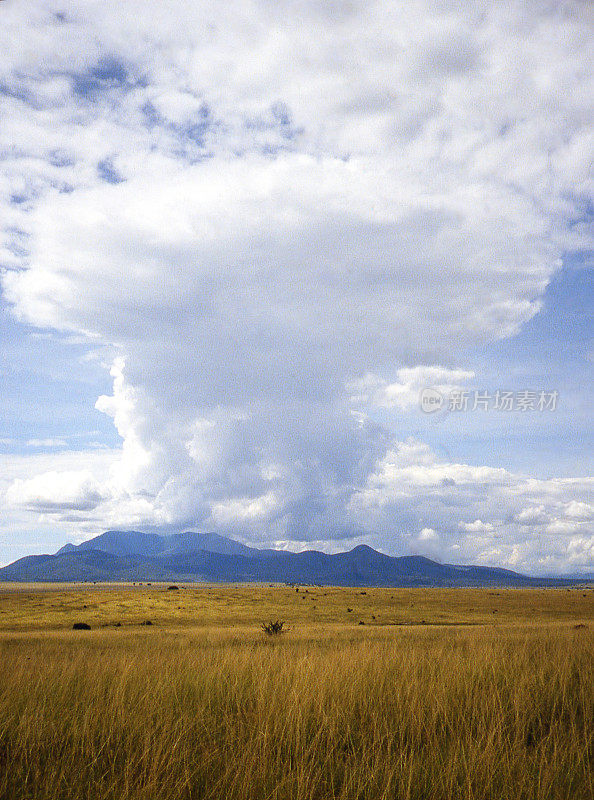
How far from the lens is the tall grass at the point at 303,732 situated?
15.1 ft

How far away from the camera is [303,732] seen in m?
5.78

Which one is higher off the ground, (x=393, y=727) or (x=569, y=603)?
(x=393, y=727)

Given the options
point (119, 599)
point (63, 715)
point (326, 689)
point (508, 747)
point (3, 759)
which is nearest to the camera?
point (3, 759)

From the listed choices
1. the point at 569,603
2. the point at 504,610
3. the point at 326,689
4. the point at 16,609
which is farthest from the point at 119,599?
the point at 326,689

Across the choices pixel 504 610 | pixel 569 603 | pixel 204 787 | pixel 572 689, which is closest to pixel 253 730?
pixel 204 787

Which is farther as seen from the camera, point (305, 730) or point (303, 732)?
point (305, 730)

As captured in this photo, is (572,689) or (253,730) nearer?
(253,730)

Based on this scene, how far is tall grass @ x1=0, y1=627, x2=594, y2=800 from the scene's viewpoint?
4594 millimetres

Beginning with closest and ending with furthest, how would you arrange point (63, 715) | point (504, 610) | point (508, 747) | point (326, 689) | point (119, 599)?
point (508, 747) → point (63, 715) → point (326, 689) → point (504, 610) → point (119, 599)

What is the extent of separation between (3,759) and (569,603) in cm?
5553

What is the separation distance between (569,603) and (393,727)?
53.1m

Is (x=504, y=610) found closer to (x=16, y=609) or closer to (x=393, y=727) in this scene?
(x=16, y=609)

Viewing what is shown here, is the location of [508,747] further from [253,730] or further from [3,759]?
[3,759]

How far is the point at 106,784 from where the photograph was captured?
4.64 m
